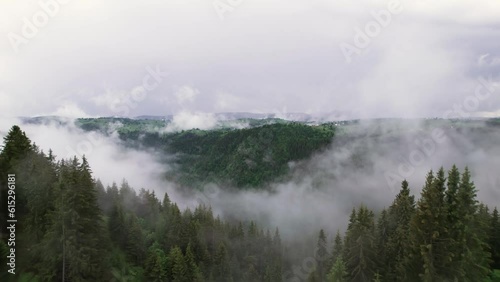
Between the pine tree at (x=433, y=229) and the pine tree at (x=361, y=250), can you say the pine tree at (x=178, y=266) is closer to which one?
the pine tree at (x=361, y=250)

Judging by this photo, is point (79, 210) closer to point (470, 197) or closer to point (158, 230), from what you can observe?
point (470, 197)

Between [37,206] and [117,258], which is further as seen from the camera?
[117,258]

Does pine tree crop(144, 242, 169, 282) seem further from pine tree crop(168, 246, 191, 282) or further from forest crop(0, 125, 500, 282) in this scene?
pine tree crop(168, 246, 191, 282)

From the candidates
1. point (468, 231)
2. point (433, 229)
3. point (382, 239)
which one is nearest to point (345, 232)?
point (382, 239)

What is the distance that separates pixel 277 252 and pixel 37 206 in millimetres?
102718

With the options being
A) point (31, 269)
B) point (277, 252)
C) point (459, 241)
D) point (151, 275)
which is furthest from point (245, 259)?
point (459, 241)

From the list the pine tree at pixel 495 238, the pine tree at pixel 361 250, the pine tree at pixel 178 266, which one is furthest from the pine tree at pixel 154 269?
the pine tree at pixel 495 238

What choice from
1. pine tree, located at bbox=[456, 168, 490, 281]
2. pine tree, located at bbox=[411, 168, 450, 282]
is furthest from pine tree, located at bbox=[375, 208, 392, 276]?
pine tree, located at bbox=[456, 168, 490, 281]

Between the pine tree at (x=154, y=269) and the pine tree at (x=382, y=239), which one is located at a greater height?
the pine tree at (x=382, y=239)

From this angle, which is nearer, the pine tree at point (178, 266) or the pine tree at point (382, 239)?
the pine tree at point (382, 239)

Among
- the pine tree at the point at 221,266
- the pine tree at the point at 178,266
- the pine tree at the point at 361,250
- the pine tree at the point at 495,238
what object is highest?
the pine tree at the point at 361,250

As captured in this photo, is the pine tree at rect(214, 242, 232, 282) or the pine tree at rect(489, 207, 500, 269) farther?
the pine tree at rect(214, 242, 232, 282)

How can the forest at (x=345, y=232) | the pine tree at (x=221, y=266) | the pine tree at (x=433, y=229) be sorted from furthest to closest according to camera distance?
the pine tree at (x=221, y=266)
the forest at (x=345, y=232)
the pine tree at (x=433, y=229)

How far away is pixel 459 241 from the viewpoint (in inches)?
1446
